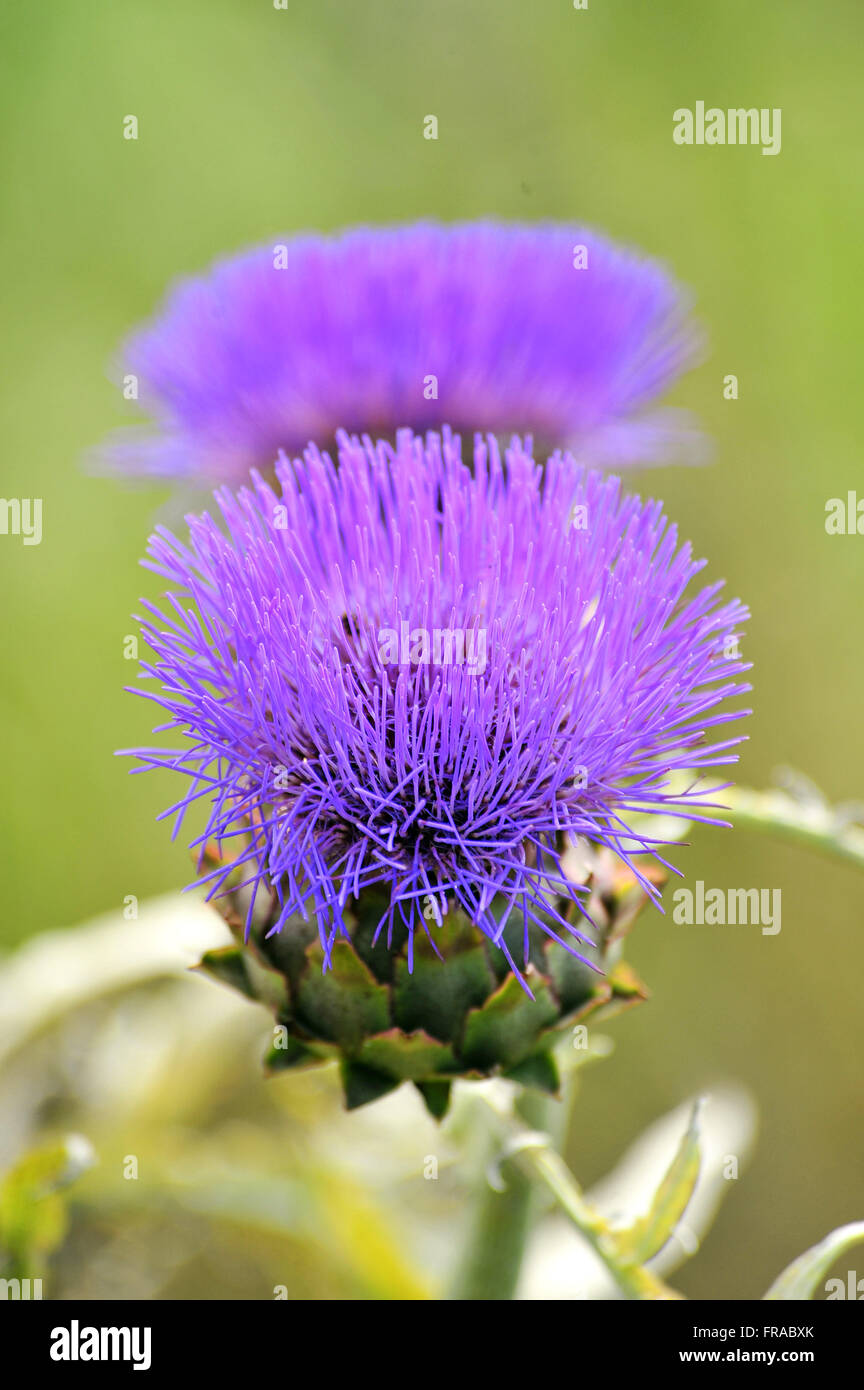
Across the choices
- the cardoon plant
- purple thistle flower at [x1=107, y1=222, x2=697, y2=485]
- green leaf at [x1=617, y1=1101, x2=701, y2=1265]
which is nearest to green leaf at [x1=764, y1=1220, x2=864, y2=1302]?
green leaf at [x1=617, y1=1101, x2=701, y2=1265]

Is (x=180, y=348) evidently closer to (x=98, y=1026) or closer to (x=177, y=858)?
(x=98, y=1026)

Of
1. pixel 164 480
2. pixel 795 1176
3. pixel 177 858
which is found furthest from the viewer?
pixel 177 858

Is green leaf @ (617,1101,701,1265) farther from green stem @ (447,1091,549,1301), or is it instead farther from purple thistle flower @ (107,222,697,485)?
purple thistle flower @ (107,222,697,485)

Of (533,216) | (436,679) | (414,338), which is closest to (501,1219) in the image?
(436,679)

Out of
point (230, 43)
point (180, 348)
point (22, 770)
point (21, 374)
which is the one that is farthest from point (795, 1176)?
point (230, 43)

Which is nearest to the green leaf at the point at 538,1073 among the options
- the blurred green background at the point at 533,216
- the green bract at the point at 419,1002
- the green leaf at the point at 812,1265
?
the green bract at the point at 419,1002

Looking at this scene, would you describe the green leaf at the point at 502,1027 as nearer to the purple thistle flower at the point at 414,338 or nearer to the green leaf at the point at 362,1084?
the green leaf at the point at 362,1084
